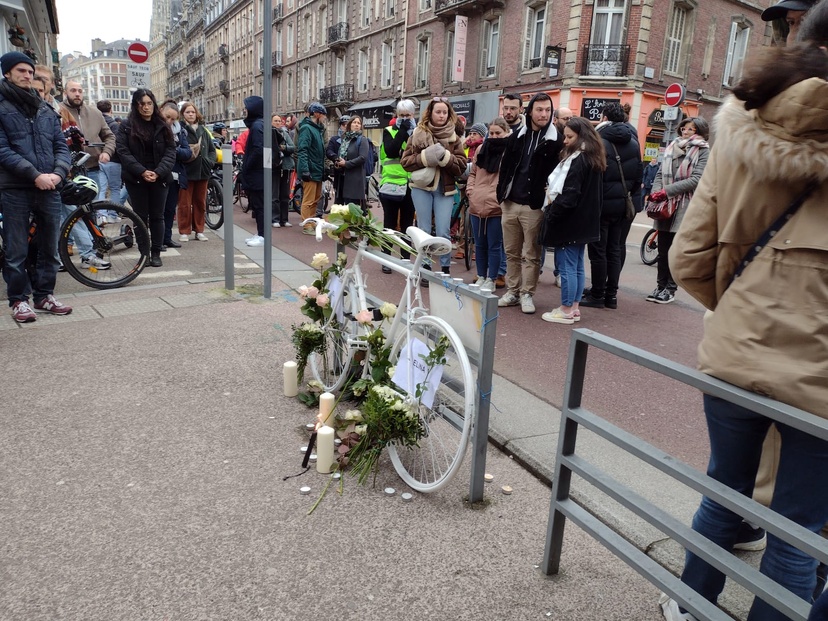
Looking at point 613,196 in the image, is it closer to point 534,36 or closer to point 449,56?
point 534,36

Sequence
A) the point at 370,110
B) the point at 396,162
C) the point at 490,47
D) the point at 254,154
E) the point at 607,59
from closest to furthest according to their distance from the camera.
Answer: the point at 396,162, the point at 254,154, the point at 607,59, the point at 490,47, the point at 370,110

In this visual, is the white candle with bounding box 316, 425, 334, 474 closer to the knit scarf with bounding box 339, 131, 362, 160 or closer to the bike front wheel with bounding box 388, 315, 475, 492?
the bike front wheel with bounding box 388, 315, 475, 492

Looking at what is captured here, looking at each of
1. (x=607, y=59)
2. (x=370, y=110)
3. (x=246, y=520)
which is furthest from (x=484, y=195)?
(x=370, y=110)

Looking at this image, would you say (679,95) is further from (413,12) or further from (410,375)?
(413,12)

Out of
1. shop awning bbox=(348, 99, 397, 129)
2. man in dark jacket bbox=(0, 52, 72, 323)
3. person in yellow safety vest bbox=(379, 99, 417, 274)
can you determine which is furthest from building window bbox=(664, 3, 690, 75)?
man in dark jacket bbox=(0, 52, 72, 323)

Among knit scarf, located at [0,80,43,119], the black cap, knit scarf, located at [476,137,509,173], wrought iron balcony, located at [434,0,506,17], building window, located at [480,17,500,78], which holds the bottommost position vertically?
knit scarf, located at [476,137,509,173]

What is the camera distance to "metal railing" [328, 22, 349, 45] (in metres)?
40.6

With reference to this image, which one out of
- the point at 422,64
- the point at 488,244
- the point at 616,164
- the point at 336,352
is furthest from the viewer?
the point at 422,64

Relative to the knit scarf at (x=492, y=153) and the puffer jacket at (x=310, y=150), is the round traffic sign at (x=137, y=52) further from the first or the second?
the knit scarf at (x=492, y=153)

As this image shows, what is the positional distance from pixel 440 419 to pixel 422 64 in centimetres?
3281

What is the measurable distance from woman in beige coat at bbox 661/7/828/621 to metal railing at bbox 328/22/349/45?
140 feet

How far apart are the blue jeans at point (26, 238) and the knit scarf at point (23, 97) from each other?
25.1 inches

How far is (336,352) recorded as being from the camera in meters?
3.97

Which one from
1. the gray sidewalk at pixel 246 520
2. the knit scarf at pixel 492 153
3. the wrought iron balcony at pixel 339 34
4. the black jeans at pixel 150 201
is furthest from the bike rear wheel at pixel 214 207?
the wrought iron balcony at pixel 339 34
